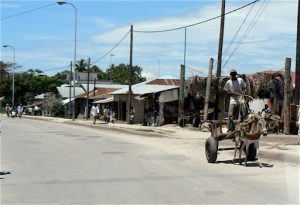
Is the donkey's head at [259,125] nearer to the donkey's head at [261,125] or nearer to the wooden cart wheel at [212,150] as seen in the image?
the donkey's head at [261,125]

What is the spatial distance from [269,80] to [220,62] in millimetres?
3383

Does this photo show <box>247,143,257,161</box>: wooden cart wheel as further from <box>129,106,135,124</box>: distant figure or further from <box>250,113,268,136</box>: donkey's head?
<box>129,106,135,124</box>: distant figure

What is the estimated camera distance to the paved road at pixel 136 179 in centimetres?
952

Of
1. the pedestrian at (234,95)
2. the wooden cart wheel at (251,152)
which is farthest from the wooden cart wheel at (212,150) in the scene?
the wooden cart wheel at (251,152)

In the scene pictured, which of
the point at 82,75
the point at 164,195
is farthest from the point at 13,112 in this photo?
the point at 164,195

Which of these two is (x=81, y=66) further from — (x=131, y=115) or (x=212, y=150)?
(x=212, y=150)

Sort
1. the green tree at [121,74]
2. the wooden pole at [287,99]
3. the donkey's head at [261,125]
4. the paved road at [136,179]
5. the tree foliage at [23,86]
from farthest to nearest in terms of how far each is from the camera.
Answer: the green tree at [121,74] → the tree foliage at [23,86] → the wooden pole at [287,99] → the donkey's head at [261,125] → the paved road at [136,179]

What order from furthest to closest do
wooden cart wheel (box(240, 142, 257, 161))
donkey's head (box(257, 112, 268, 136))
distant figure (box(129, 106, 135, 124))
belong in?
distant figure (box(129, 106, 135, 124)) → wooden cart wheel (box(240, 142, 257, 161)) → donkey's head (box(257, 112, 268, 136))

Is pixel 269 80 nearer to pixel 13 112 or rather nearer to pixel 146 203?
pixel 146 203

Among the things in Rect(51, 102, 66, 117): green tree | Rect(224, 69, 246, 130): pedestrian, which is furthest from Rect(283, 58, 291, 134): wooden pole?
Rect(51, 102, 66, 117): green tree

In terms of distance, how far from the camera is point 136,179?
38.4 feet

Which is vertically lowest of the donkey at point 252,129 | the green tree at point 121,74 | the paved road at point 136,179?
the paved road at point 136,179

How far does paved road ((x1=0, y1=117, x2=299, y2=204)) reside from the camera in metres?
9.52

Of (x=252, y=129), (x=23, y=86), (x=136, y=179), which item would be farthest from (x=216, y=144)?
(x=23, y=86)
